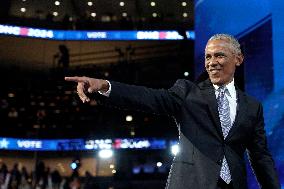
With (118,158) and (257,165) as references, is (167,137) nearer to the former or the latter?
(118,158)

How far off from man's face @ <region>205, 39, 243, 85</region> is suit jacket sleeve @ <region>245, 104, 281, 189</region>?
1.03 feet

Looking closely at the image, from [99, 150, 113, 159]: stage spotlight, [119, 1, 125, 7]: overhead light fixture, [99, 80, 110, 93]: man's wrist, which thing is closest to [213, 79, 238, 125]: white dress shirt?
[99, 80, 110, 93]: man's wrist

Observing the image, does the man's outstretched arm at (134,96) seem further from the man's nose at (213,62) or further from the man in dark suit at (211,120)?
the man's nose at (213,62)

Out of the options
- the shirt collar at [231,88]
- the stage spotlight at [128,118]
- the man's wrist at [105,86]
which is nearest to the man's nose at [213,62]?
the shirt collar at [231,88]

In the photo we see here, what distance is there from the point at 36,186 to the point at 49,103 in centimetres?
577

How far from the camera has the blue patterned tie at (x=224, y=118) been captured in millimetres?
2129

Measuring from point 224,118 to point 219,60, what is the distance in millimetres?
266

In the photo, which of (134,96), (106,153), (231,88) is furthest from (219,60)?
(106,153)

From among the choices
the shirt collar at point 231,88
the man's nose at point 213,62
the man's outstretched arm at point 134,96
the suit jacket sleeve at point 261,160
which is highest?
the man's nose at point 213,62

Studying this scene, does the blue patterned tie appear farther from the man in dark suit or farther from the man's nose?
the man's nose

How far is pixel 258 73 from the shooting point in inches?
228

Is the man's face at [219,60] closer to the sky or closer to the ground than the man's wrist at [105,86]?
closer to the sky

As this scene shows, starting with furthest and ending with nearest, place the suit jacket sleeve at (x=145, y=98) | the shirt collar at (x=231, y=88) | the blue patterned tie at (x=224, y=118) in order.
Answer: the shirt collar at (x=231, y=88), the blue patterned tie at (x=224, y=118), the suit jacket sleeve at (x=145, y=98)

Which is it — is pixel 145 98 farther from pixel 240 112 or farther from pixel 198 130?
pixel 240 112
